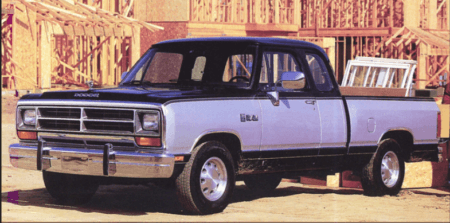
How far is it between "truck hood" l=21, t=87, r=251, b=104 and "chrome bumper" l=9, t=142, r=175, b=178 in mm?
528

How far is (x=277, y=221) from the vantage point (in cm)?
879

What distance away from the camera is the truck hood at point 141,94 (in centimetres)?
872

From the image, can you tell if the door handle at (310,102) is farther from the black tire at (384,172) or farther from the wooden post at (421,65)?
the wooden post at (421,65)

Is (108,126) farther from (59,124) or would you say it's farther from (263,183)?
(263,183)

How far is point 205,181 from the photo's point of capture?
29.8ft

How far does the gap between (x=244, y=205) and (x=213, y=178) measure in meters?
1.17

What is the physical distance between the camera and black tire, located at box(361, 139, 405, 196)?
11.5m

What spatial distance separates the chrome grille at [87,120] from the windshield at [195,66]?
4.38 feet

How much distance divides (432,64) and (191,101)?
2907cm

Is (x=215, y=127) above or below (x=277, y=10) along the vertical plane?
below

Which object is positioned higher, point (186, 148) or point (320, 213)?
point (186, 148)

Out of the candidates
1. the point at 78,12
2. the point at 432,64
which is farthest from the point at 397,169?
the point at 432,64

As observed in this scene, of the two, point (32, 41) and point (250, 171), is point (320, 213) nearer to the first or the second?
point (250, 171)

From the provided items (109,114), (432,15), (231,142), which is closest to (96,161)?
(109,114)
